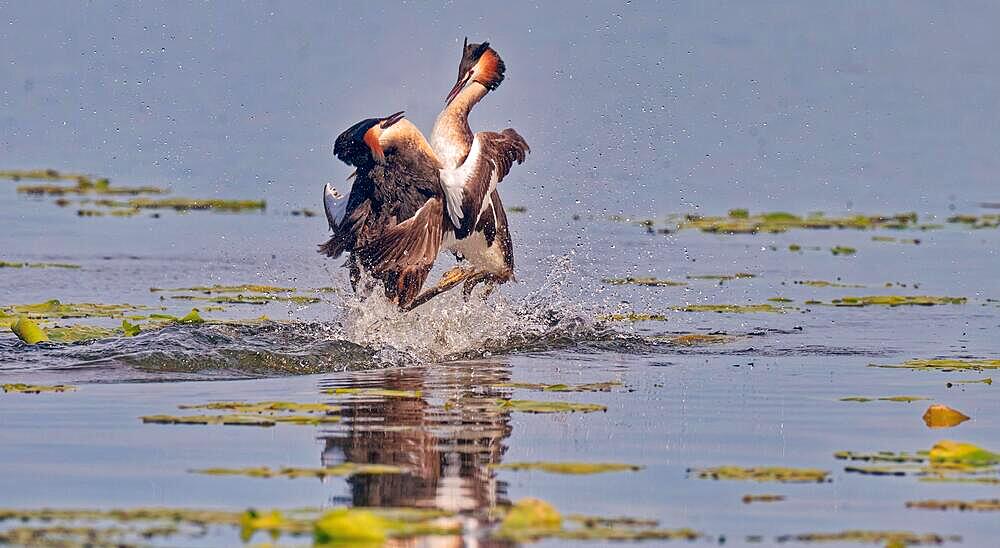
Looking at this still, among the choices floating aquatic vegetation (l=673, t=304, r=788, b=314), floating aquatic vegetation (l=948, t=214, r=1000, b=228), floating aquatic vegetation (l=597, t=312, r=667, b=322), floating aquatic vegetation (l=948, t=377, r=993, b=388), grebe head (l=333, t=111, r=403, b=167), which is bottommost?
floating aquatic vegetation (l=948, t=377, r=993, b=388)

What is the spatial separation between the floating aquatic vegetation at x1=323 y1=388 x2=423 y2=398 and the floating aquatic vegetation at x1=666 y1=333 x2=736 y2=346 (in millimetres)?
3247

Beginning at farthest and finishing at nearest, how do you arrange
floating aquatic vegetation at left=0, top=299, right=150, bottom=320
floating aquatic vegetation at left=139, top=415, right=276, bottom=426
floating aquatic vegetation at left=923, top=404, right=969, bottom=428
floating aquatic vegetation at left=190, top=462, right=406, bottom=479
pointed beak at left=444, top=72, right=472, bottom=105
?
floating aquatic vegetation at left=0, top=299, right=150, bottom=320 → pointed beak at left=444, top=72, right=472, bottom=105 → floating aquatic vegetation at left=923, top=404, right=969, bottom=428 → floating aquatic vegetation at left=139, top=415, right=276, bottom=426 → floating aquatic vegetation at left=190, top=462, right=406, bottom=479

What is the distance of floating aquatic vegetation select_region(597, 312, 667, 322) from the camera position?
656 inches

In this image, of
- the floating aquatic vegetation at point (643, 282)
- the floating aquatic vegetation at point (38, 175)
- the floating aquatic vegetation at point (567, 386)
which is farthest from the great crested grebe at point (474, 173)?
the floating aquatic vegetation at point (38, 175)

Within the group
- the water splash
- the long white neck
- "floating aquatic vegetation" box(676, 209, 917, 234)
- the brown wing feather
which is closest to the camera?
the water splash

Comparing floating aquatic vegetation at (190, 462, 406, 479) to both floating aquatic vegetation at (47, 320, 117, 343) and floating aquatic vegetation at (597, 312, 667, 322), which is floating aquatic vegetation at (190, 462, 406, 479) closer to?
floating aquatic vegetation at (47, 320, 117, 343)

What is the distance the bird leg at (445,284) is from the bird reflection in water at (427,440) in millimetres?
1650

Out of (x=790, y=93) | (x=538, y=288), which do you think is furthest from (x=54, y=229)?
(x=790, y=93)

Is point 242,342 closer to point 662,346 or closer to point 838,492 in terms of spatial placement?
point 662,346

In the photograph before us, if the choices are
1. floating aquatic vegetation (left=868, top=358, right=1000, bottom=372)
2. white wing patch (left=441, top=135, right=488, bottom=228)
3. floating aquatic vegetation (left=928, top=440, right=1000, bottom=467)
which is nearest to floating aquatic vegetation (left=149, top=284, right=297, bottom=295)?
white wing patch (left=441, top=135, right=488, bottom=228)

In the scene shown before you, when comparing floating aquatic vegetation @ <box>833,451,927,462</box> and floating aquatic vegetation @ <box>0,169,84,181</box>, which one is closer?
floating aquatic vegetation @ <box>833,451,927,462</box>

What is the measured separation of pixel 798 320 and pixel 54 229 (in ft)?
30.8

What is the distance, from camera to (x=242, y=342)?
14219 mm

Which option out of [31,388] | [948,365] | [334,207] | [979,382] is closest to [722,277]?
[334,207]
